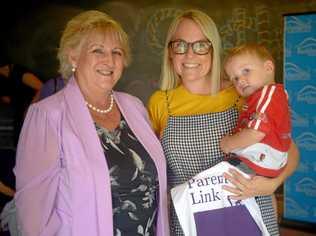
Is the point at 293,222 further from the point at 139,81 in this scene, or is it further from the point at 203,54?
the point at 203,54

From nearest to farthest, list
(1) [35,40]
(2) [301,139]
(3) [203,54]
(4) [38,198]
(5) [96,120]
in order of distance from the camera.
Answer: (4) [38,198]
(5) [96,120]
(3) [203,54]
(2) [301,139]
(1) [35,40]

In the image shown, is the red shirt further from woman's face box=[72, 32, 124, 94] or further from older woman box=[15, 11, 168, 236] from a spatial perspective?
woman's face box=[72, 32, 124, 94]

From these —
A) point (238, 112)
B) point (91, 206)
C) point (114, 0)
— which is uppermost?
point (114, 0)

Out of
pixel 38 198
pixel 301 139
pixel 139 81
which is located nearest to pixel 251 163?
pixel 38 198

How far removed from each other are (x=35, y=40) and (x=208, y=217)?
3.82 metres

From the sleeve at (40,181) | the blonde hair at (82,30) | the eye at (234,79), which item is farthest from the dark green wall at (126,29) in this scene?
the sleeve at (40,181)

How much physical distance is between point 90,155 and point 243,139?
0.61 meters

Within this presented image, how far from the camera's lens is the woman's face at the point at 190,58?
2115 millimetres

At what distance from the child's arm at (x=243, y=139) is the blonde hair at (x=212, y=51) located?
316mm

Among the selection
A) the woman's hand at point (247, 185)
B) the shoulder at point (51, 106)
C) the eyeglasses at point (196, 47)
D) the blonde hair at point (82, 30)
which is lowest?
the woman's hand at point (247, 185)

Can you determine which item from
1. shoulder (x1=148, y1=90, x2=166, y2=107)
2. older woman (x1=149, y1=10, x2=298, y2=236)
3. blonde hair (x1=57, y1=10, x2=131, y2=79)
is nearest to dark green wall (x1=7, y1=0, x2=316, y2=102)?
shoulder (x1=148, y1=90, x2=166, y2=107)

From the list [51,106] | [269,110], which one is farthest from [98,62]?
[269,110]

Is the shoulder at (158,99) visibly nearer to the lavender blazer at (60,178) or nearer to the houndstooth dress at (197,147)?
the houndstooth dress at (197,147)

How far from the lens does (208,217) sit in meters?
1.98
